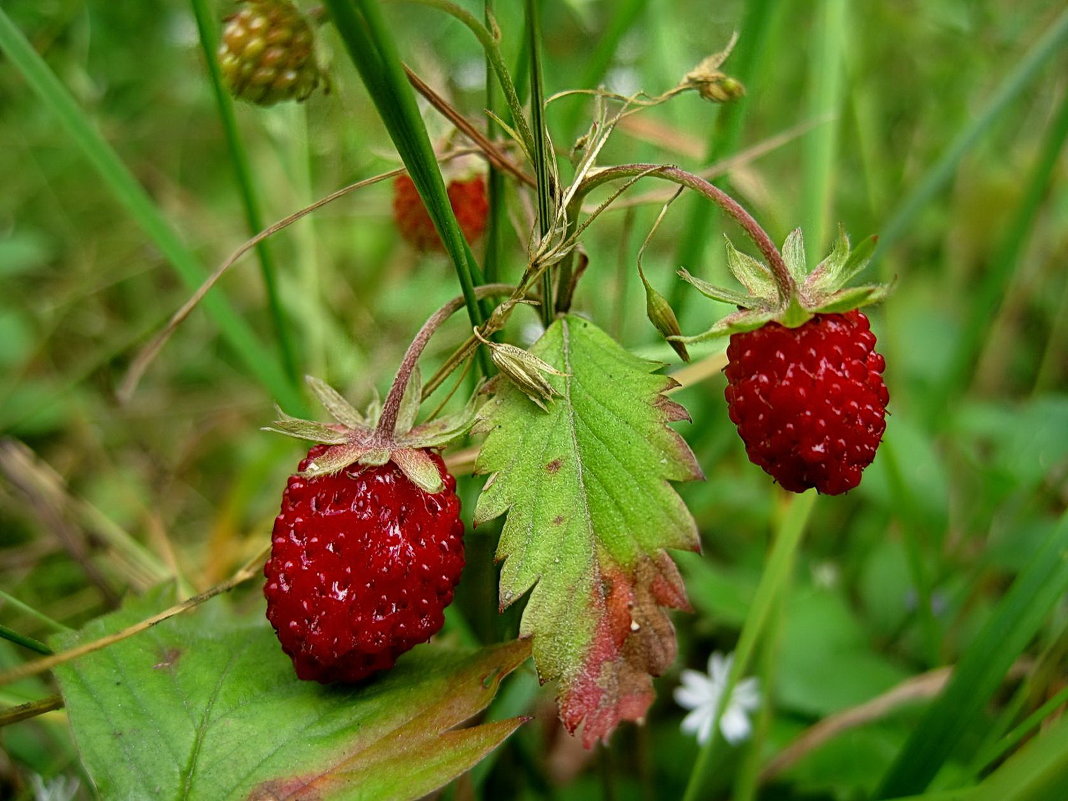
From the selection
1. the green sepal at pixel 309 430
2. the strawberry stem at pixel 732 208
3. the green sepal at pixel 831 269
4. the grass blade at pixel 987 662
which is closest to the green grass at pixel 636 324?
the grass blade at pixel 987 662

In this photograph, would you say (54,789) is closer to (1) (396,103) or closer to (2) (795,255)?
(1) (396,103)

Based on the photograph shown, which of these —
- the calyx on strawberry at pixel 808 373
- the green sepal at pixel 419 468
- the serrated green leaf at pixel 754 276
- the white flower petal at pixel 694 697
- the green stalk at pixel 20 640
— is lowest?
the white flower petal at pixel 694 697

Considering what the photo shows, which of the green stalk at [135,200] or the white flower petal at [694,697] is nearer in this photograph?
the green stalk at [135,200]

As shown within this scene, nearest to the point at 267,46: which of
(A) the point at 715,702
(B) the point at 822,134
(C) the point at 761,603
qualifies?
(C) the point at 761,603

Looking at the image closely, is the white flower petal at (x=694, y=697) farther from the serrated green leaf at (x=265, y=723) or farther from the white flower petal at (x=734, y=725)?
the serrated green leaf at (x=265, y=723)

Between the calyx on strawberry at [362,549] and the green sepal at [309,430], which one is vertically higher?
the green sepal at [309,430]

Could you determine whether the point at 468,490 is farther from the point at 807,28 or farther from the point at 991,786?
the point at 807,28
